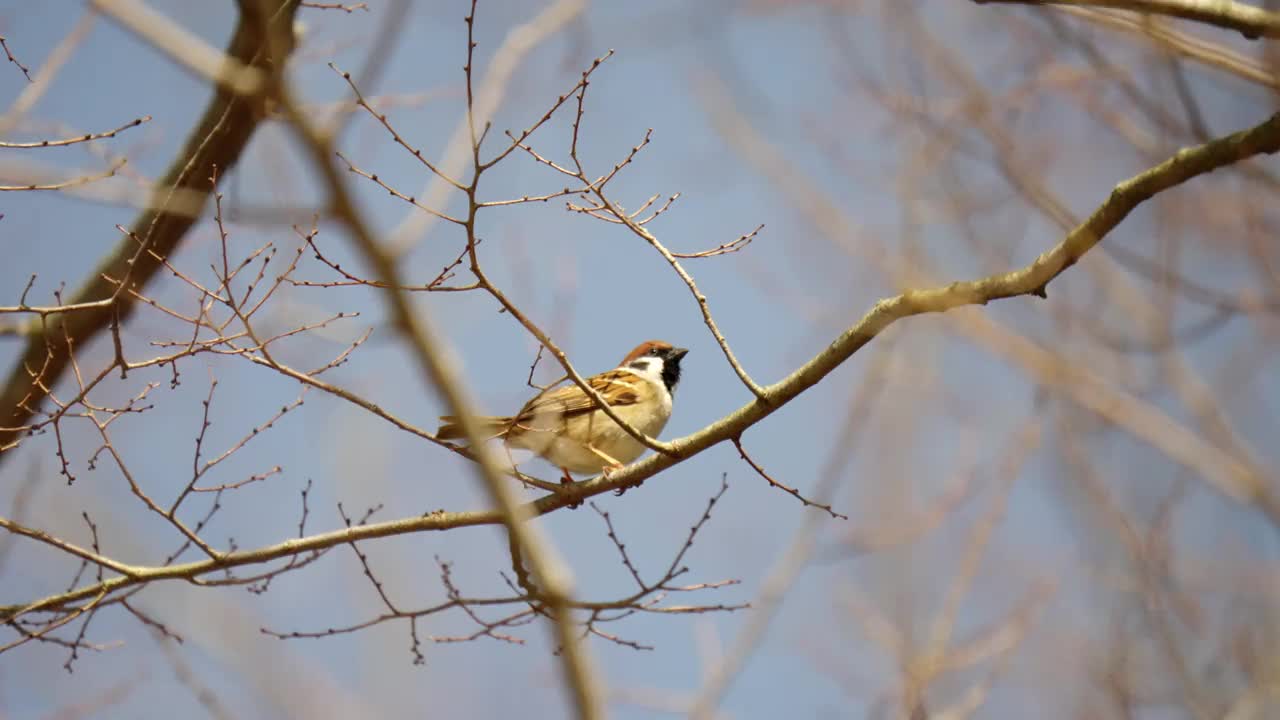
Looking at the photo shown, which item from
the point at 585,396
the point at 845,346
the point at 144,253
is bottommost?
the point at 845,346

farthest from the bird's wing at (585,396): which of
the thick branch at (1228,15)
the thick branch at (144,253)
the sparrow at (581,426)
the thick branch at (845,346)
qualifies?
the thick branch at (1228,15)

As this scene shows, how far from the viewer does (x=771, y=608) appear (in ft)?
20.4

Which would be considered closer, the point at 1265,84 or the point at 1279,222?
the point at 1265,84

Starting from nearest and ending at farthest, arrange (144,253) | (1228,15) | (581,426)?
(1228,15) → (144,253) → (581,426)

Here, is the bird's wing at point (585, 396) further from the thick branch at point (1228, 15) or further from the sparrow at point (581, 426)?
the thick branch at point (1228, 15)

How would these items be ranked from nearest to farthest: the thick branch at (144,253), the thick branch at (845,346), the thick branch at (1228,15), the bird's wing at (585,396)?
the thick branch at (1228,15)
the thick branch at (845,346)
the thick branch at (144,253)
the bird's wing at (585,396)

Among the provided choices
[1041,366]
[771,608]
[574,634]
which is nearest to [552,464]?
[771,608]

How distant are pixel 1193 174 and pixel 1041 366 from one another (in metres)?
5.74

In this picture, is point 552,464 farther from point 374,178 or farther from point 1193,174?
point 1193,174

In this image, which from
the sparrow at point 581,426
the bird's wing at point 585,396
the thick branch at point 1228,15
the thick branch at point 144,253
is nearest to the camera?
the thick branch at point 1228,15

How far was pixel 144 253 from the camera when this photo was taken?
15.8ft

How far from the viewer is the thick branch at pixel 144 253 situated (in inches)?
187

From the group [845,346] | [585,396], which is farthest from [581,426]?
[845,346]

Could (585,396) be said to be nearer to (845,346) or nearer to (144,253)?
(845,346)
